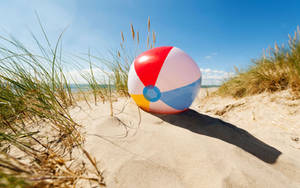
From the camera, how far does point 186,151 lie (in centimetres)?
113

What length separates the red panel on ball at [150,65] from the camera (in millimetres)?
1743

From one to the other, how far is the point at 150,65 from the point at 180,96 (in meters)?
0.58

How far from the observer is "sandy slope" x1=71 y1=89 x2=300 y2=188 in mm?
887

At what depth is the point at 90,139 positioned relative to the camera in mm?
1193

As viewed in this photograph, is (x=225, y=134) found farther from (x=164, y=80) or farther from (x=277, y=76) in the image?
(x=277, y=76)

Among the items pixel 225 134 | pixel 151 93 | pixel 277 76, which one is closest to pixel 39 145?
pixel 151 93

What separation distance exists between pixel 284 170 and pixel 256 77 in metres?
2.87

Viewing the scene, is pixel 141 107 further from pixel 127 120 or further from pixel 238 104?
pixel 238 104

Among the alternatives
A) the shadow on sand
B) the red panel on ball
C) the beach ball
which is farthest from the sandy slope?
the red panel on ball

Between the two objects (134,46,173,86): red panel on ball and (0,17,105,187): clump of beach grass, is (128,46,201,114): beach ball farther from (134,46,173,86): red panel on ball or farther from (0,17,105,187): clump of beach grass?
(0,17,105,187): clump of beach grass

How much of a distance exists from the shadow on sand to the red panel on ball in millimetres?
562

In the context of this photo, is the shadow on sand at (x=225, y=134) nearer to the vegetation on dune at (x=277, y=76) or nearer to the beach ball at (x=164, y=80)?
the beach ball at (x=164, y=80)

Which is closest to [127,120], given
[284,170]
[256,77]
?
[284,170]

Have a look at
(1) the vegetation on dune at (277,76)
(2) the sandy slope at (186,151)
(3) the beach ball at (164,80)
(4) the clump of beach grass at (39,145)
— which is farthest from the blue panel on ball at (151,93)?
(1) the vegetation on dune at (277,76)
